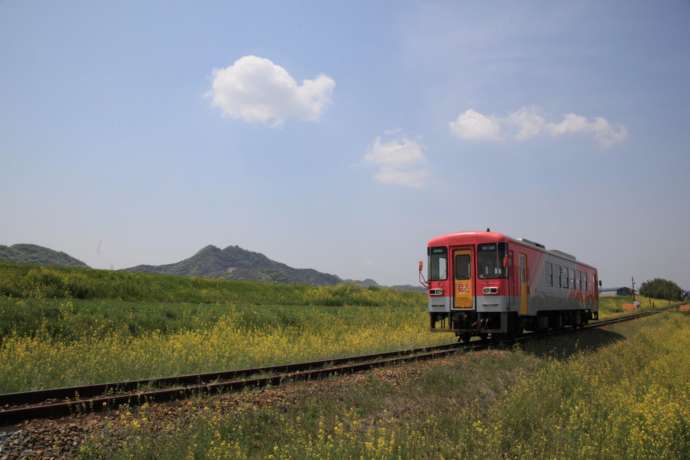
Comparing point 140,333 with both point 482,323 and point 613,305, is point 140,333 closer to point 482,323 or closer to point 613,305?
point 482,323

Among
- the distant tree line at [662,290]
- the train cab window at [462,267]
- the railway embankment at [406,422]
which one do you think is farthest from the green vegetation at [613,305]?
the distant tree line at [662,290]

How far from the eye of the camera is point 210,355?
1144 cm


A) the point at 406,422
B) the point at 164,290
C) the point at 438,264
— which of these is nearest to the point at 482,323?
the point at 438,264

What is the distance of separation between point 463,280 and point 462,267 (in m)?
0.41

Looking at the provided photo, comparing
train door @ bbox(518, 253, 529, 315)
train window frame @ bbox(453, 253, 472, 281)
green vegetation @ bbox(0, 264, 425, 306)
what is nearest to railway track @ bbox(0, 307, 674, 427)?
train window frame @ bbox(453, 253, 472, 281)

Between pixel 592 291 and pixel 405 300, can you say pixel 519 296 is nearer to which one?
pixel 592 291

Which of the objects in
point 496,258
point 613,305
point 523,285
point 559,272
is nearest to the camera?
point 496,258

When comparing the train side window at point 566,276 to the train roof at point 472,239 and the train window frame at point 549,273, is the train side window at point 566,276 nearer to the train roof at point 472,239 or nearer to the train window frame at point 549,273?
the train window frame at point 549,273

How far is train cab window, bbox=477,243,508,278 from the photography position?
1488 centimetres

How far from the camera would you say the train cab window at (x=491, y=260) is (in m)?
14.9

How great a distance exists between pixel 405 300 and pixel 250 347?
1192 inches

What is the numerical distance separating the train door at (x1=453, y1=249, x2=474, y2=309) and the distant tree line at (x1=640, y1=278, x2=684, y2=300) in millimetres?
126380

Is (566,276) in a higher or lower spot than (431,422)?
higher

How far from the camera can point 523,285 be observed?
16.0m
